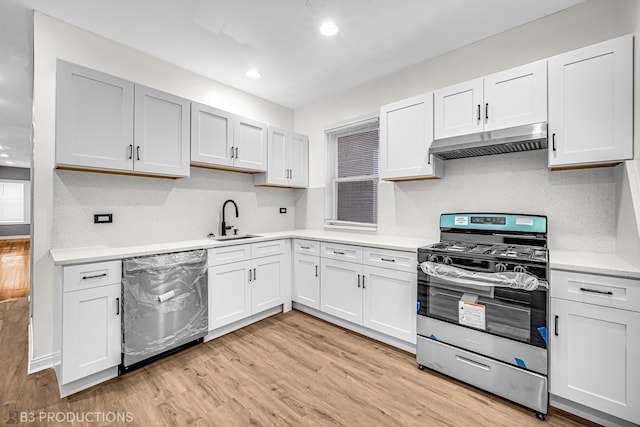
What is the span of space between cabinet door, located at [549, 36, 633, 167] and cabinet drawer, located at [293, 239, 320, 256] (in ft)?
7.12

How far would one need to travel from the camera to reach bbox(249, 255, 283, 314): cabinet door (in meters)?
3.00

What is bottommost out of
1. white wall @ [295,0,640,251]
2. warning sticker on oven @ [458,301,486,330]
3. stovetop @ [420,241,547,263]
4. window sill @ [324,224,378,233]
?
warning sticker on oven @ [458,301,486,330]

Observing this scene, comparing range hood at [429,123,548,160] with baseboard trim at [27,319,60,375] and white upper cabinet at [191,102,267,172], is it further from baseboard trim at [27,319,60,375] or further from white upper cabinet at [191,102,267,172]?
baseboard trim at [27,319,60,375]

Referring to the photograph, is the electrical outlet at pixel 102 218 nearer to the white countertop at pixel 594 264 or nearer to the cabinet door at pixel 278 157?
the cabinet door at pixel 278 157

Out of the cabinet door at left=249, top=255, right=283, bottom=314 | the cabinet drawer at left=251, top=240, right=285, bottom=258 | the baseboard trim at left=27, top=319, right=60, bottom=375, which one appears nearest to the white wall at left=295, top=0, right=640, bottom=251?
the cabinet drawer at left=251, top=240, right=285, bottom=258

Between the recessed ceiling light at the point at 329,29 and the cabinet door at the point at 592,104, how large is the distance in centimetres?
164

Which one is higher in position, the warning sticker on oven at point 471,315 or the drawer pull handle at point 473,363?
the warning sticker on oven at point 471,315

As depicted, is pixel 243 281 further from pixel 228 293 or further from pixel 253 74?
pixel 253 74

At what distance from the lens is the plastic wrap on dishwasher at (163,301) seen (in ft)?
6.95

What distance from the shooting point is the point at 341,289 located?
9.49 feet

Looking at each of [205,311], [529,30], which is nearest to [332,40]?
[529,30]

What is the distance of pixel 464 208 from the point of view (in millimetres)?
2627

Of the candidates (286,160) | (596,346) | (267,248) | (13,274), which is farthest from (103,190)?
(13,274)

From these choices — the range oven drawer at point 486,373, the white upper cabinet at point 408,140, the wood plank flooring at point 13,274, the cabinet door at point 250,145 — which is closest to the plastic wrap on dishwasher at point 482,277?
the range oven drawer at point 486,373
